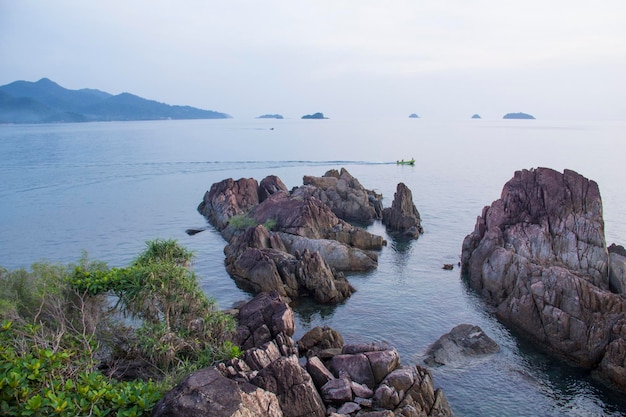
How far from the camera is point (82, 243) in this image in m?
74.1

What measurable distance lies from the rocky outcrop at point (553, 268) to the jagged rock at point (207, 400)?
27.3 meters

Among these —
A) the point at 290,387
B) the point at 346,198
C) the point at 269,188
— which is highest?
the point at 269,188

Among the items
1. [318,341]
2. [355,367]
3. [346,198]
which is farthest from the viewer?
[346,198]

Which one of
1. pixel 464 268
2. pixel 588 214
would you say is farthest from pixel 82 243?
pixel 588 214

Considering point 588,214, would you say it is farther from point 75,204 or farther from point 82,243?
point 75,204

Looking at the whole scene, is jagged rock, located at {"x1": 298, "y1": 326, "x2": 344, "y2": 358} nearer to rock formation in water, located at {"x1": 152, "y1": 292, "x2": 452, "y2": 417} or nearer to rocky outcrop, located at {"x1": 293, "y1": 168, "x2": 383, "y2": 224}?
rock formation in water, located at {"x1": 152, "y1": 292, "x2": 452, "y2": 417}

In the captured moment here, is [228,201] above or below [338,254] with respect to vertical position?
above

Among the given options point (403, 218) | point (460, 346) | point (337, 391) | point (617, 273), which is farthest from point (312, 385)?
point (403, 218)

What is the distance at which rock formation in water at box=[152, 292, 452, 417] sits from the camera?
1997 cm

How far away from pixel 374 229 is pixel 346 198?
11146 mm

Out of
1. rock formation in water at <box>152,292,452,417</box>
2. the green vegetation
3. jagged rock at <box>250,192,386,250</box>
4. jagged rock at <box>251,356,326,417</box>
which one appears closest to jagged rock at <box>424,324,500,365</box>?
rock formation in water at <box>152,292,452,417</box>

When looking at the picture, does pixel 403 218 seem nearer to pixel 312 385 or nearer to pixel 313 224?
pixel 313 224

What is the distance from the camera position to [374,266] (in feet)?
202

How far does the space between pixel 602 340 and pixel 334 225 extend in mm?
39012
